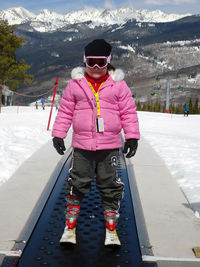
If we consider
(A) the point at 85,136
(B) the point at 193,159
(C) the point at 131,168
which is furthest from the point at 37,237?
(B) the point at 193,159

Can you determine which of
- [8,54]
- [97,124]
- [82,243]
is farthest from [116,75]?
[8,54]

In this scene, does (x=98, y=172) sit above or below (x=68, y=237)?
above

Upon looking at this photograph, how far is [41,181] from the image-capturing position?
457 cm

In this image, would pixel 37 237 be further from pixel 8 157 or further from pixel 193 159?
pixel 193 159

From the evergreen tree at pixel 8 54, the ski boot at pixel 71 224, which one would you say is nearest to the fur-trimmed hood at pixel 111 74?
the ski boot at pixel 71 224

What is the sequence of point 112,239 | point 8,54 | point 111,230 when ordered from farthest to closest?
1. point 8,54
2. point 111,230
3. point 112,239

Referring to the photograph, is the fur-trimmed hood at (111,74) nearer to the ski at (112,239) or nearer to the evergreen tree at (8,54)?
the ski at (112,239)

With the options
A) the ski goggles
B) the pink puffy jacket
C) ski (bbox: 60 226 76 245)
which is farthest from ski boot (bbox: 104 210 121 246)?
the ski goggles

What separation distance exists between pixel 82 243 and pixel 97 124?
3.38 feet

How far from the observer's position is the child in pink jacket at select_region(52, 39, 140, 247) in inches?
113

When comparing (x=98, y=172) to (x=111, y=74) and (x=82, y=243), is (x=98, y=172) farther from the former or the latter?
(x=111, y=74)

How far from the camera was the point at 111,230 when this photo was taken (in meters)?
2.86

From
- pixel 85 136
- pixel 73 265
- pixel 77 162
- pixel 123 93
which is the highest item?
pixel 123 93

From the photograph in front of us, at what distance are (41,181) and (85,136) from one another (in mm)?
1931
